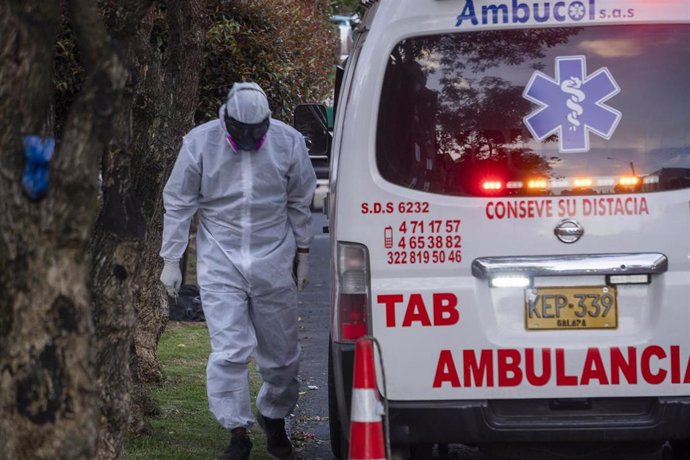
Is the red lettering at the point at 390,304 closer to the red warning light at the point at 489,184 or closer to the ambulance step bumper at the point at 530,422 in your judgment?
the ambulance step bumper at the point at 530,422

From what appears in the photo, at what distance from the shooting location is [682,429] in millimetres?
5430

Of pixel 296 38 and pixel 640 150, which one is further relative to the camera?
pixel 296 38

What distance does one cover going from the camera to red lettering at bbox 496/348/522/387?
5.41 meters

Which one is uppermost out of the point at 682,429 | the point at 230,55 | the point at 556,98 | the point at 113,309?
the point at 230,55

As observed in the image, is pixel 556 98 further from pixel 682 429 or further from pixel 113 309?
pixel 113 309

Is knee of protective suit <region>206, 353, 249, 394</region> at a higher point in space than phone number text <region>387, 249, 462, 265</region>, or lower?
lower

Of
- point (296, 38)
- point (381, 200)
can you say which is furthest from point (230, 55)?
point (381, 200)

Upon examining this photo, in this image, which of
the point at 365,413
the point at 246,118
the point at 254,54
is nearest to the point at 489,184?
the point at 365,413

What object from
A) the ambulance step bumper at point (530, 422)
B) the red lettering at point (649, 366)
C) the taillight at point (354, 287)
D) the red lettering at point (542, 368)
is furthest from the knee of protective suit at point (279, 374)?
the red lettering at point (649, 366)

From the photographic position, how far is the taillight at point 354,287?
216 inches

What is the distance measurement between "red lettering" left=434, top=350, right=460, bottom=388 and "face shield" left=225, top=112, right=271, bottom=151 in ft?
5.89

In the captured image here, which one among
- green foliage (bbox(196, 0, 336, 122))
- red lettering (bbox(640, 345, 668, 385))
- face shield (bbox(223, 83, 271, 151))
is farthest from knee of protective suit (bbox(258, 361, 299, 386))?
green foliage (bbox(196, 0, 336, 122))

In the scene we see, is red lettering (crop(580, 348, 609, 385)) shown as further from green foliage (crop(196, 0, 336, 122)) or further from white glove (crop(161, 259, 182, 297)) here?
green foliage (crop(196, 0, 336, 122))

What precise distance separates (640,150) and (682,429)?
108 centimetres
